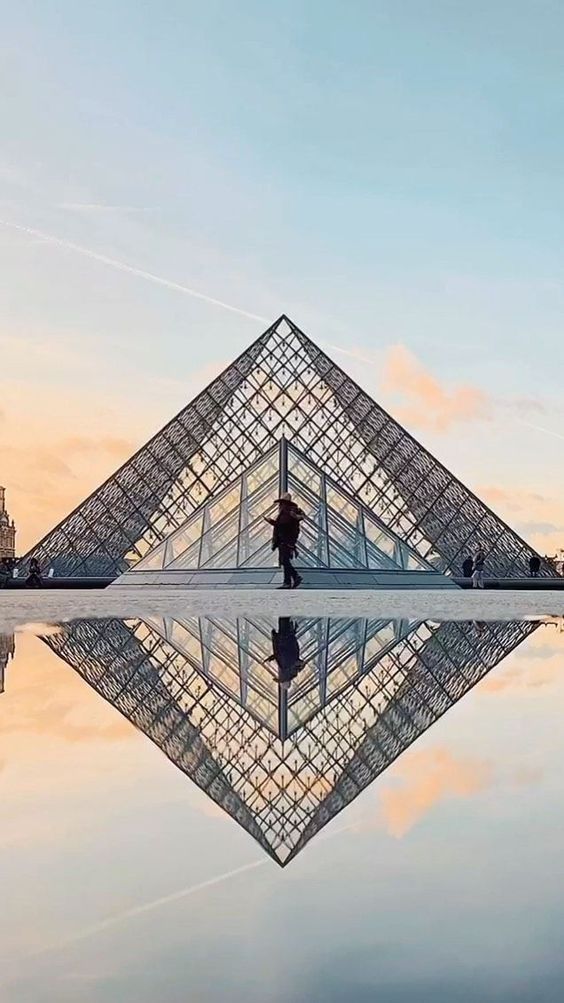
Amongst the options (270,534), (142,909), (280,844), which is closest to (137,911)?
(142,909)

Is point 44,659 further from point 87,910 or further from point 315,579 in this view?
point 315,579

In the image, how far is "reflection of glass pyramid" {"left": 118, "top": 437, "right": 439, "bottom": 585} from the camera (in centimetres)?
2683

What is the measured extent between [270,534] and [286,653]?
19.8m

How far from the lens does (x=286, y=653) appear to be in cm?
696

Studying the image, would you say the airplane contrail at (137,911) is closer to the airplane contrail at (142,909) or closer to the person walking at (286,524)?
the airplane contrail at (142,909)

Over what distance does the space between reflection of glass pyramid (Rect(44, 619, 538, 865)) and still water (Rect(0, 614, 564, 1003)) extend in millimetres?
15

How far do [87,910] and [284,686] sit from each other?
10.7ft

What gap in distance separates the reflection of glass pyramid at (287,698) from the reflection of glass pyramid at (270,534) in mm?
17644

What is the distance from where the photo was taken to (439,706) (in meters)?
4.31

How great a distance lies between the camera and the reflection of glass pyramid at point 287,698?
263 centimetres

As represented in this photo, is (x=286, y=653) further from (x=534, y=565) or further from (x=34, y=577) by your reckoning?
(x=534, y=565)

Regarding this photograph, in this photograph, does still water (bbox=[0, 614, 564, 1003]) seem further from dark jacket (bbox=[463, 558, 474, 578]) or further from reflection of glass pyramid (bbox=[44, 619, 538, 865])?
dark jacket (bbox=[463, 558, 474, 578])

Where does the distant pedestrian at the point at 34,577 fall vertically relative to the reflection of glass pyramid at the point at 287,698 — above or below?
above

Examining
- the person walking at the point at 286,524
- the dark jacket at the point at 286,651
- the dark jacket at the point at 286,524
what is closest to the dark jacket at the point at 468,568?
the person walking at the point at 286,524
